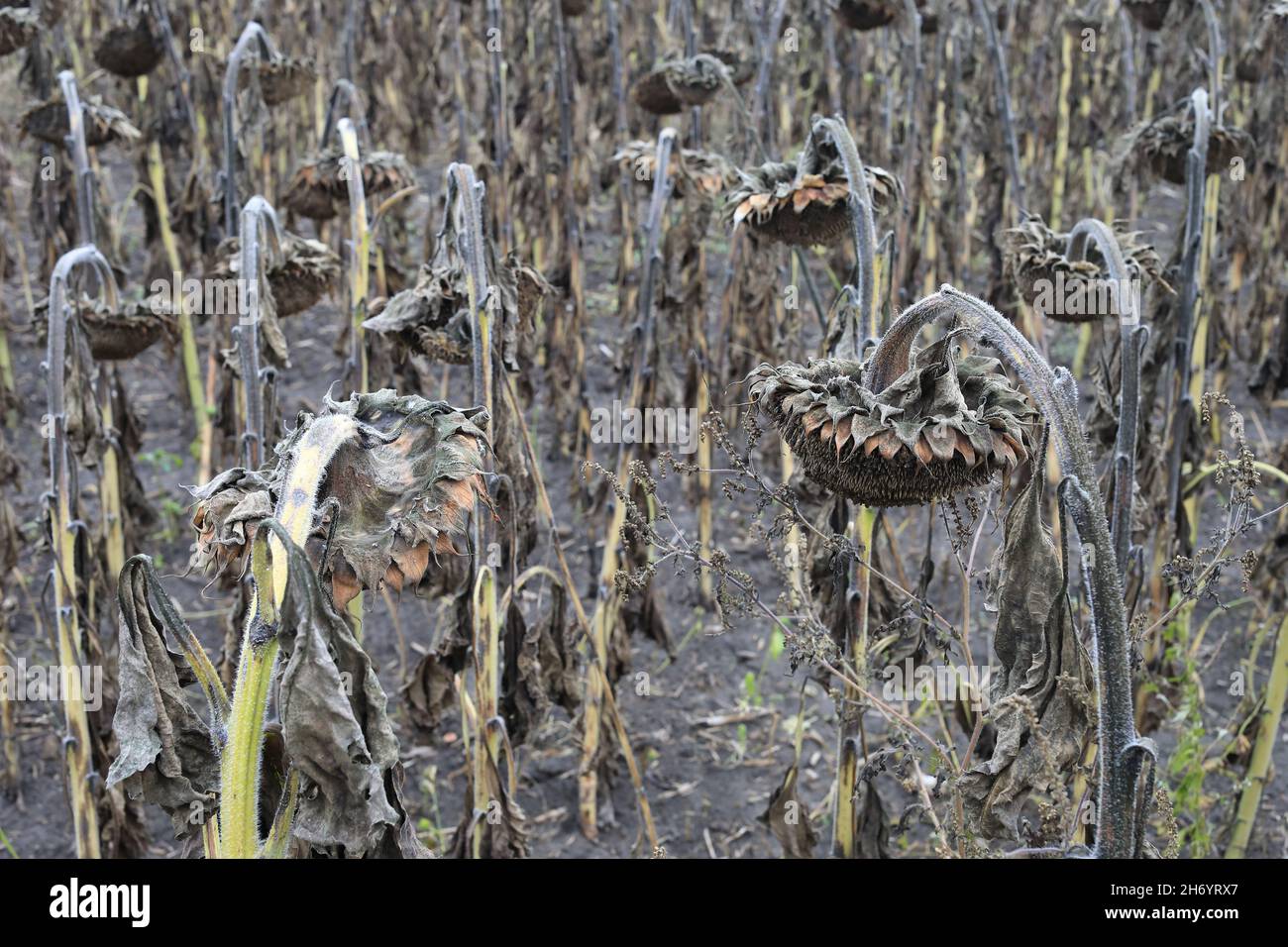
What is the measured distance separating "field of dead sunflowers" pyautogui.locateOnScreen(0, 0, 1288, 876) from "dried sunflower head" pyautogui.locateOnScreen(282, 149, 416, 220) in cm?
2

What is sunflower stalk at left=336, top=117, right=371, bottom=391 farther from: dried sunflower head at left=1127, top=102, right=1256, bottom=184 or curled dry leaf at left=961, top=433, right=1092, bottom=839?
dried sunflower head at left=1127, top=102, right=1256, bottom=184

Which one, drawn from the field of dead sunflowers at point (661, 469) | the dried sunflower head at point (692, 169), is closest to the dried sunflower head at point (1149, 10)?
the field of dead sunflowers at point (661, 469)

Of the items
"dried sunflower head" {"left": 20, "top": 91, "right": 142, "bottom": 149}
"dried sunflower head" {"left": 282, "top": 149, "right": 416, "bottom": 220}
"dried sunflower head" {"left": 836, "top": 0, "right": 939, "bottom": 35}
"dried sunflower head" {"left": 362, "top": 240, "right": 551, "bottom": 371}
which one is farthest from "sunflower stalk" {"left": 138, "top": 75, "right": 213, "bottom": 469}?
"dried sunflower head" {"left": 362, "top": 240, "right": 551, "bottom": 371}

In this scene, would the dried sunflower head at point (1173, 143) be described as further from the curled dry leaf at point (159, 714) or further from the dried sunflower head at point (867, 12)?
the curled dry leaf at point (159, 714)

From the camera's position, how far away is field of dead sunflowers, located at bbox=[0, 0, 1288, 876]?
4.36ft

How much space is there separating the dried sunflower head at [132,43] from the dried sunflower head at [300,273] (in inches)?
70.7

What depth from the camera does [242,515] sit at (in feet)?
4.14

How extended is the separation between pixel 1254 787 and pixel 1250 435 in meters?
2.61

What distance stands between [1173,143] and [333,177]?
6.42ft

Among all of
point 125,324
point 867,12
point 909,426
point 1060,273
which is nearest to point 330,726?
point 909,426

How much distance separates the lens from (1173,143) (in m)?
3.01

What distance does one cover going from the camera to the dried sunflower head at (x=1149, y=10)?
12.4ft

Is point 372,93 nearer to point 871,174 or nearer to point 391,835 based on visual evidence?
point 871,174

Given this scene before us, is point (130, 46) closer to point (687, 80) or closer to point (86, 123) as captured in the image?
point (86, 123)
